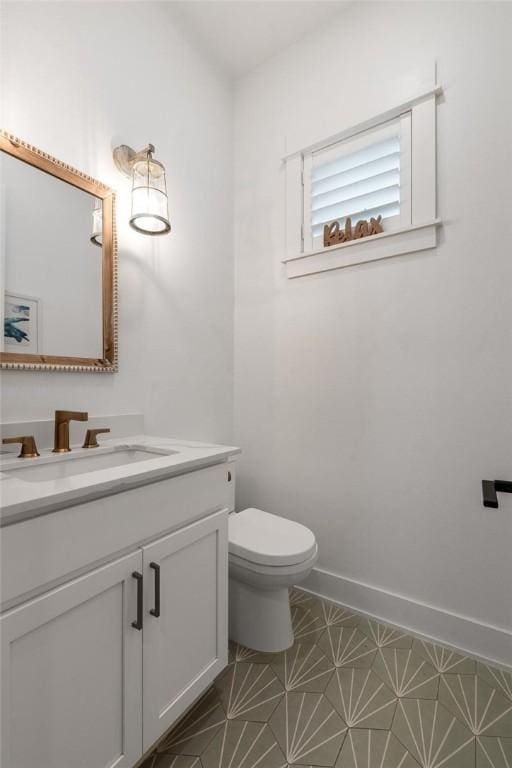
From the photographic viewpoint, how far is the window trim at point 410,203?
153cm

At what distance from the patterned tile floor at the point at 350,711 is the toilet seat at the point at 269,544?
0.40 meters

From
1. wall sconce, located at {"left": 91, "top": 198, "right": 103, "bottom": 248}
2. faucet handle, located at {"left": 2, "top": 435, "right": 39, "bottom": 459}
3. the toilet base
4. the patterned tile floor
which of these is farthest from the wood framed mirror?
the patterned tile floor

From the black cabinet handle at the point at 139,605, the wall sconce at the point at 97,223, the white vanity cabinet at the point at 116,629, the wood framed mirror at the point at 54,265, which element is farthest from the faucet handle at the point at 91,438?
the wall sconce at the point at 97,223

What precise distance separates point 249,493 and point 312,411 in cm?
63

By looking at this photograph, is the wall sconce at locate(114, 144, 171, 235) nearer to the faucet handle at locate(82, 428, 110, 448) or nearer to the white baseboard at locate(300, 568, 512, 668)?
the faucet handle at locate(82, 428, 110, 448)

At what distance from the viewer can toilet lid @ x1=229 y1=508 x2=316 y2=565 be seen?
1369 mm

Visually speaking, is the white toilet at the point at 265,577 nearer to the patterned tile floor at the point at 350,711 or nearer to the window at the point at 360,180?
the patterned tile floor at the point at 350,711

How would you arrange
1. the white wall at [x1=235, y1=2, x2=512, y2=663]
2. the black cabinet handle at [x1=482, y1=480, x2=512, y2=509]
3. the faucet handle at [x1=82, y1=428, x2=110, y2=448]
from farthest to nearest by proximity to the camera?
Answer: the white wall at [x1=235, y1=2, x2=512, y2=663] < the faucet handle at [x1=82, y1=428, x2=110, y2=448] < the black cabinet handle at [x1=482, y1=480, x2=512, y2=509]

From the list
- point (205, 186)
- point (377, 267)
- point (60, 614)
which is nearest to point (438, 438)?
point (377, 267)

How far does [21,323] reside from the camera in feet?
4.02

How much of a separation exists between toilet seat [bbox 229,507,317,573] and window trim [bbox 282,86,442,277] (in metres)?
1.24

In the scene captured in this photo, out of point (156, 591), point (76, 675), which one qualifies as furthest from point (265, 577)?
point (76, 675)

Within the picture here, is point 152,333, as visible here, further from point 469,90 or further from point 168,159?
point 469,90

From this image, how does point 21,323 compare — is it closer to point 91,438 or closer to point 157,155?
point 91,438
